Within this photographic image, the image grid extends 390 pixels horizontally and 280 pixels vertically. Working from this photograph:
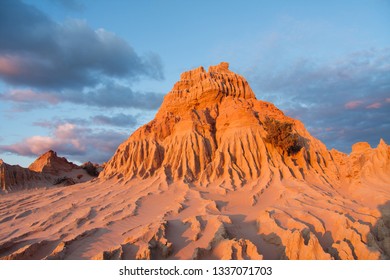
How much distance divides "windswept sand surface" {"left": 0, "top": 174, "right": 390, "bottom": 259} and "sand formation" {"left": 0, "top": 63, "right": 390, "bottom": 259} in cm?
5

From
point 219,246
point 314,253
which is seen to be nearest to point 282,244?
point 314,253

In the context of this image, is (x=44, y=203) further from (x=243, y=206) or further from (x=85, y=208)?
(x=243, y=206)

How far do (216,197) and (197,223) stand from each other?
4.69 meters

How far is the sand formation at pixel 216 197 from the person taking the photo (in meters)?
9.20

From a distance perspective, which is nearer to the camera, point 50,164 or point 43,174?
point 43,174

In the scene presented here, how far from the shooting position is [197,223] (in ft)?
35.3

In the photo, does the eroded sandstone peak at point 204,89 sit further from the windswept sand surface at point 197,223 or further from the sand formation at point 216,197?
the windswept sand surface at point 197,223

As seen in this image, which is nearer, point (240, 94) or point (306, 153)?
point (306, 153)

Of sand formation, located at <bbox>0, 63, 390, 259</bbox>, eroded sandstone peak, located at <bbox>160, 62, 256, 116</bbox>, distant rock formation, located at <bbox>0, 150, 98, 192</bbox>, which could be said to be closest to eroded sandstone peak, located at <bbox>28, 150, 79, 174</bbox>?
distant rock formation, located at <bbox>0, 150, 98, 192</bbox>

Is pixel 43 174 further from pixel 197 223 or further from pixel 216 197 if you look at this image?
pixel 197 223

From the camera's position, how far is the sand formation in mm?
9203

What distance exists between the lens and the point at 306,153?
19641mm

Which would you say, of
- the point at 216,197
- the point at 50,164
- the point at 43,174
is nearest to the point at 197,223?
the point at 216,197

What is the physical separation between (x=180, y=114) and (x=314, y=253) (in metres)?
17.6
